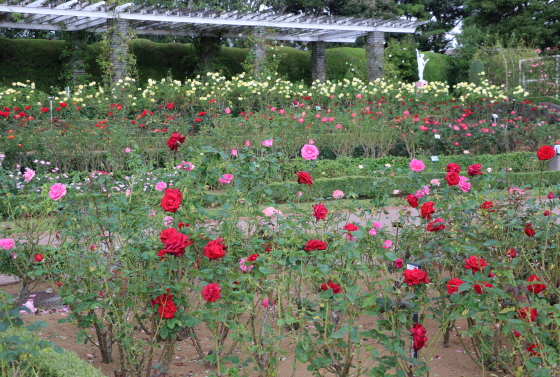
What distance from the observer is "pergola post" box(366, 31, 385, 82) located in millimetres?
16906

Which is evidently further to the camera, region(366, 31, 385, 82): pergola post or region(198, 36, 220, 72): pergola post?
region(366, 31, 385, 82): pergola post

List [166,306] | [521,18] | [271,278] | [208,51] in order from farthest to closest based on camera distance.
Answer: [521,18]
[208,51]
[271,278]
[166,306]

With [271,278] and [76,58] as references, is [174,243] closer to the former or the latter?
[271,278]

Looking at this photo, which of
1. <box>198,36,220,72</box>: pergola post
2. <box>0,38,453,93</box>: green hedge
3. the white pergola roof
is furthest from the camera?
<box>198,36,220,72</box>: pergola post

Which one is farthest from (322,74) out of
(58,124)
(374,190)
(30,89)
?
(374,190)

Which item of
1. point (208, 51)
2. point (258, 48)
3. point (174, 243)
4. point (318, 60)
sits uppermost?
point (174, 243)

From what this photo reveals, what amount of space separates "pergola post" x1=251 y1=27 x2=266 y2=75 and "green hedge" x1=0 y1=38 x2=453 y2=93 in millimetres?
737

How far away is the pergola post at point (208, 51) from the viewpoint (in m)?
16.5

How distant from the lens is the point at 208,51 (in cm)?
1662

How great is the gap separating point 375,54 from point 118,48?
285 inches

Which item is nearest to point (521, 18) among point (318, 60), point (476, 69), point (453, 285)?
point (476, 69)

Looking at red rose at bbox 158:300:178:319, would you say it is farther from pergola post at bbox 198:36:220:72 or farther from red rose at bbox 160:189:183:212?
pergola post at bbox 198:36:220:72

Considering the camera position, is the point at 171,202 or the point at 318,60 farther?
the point at 318,60

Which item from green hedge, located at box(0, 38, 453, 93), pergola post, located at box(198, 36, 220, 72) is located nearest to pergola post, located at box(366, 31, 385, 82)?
green hedge, located at box(0, 38, 453, 93)
